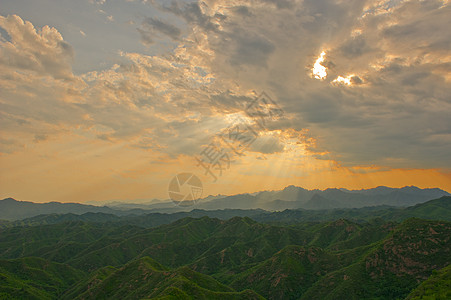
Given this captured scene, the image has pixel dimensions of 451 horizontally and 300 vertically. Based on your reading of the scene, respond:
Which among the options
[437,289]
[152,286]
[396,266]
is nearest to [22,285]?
[152,286]

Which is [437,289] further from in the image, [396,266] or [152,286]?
[152,286]

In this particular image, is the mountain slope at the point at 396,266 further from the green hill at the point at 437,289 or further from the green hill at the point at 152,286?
the green hill at the point at 152,286

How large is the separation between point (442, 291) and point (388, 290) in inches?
2196

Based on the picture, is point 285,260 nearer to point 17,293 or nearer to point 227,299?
point 227,299

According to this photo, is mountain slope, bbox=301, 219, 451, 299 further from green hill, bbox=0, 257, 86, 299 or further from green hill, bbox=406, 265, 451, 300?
green hill, bbox=0, 257, 86, 299

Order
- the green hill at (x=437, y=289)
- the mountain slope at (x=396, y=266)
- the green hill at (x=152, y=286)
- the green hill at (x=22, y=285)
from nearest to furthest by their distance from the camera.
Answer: the green hill at (x=437, y=289), the green hill at (x=152, y=286), the mountain slope at (x=396, y=266), the green hill at (x=22, y=285)

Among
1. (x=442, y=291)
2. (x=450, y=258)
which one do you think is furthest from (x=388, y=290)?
(x=442, y=291)

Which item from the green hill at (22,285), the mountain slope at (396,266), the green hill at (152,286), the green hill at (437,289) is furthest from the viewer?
the green hill at (22,285)

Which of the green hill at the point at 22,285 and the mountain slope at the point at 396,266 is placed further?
the green hill at the point at 22,285

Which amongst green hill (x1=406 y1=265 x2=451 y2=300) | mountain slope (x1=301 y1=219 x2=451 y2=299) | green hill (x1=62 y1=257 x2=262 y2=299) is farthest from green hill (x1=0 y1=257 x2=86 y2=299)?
green hill (x1=406 y1=265 x2=451 y2=300)

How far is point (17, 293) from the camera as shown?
6073 inches

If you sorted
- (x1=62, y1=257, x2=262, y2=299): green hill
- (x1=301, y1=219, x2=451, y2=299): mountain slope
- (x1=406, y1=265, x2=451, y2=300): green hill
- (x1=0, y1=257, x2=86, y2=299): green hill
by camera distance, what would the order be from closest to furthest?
(x1=406, y1=265, x2=451, y2=300): green hill < (x1=62, y1=257, x2=262, y2=299): green hill < (x1=301, y1=219, x2=451, y2=299): mountain slope < (x1=0, y1=257, x2=86, y2=299): green hill

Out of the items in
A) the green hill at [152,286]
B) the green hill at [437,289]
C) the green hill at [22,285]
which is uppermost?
the green hill at [437,289]

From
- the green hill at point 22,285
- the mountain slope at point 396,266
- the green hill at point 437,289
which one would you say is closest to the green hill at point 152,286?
the green hill at point 22,285
